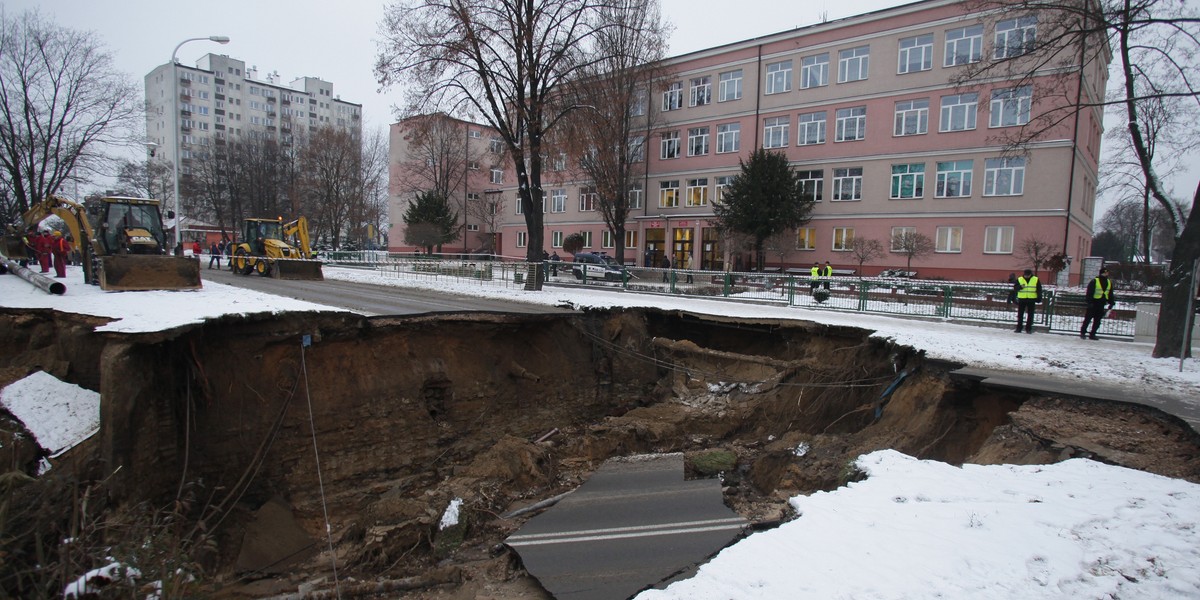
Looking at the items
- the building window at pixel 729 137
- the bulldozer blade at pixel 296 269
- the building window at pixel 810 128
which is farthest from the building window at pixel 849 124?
the bulldozer blade at pixel 296 269

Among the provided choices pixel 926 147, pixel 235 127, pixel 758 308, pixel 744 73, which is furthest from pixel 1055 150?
pixel 235 127

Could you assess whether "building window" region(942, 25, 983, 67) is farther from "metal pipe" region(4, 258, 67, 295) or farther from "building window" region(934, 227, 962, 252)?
"metal pipe" region(4, 258, 67, 295)

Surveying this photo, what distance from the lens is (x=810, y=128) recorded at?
3164 centimetres

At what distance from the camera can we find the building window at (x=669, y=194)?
3659 cm

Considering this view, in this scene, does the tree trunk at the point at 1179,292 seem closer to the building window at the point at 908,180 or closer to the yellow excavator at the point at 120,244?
the building window at the point at 908,180

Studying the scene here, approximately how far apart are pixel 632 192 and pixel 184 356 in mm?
33104

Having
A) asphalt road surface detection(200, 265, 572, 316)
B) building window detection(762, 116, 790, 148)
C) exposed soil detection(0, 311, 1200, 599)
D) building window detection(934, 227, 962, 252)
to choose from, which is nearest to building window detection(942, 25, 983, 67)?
building window detection(934, 227, 962, 252)

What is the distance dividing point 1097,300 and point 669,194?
25819mm

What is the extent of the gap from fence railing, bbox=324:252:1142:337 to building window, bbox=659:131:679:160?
16325 millimetres

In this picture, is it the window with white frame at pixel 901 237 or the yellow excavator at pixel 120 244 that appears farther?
the window with white frame at pixel 901 237

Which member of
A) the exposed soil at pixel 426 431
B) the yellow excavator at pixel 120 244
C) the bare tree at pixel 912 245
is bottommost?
the exposed soil at pixel 426 431

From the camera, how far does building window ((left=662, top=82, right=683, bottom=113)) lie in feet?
120

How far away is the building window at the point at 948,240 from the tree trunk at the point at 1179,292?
56.2 feet

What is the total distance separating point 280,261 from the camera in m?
22.6
